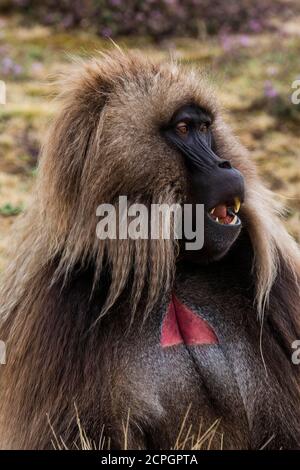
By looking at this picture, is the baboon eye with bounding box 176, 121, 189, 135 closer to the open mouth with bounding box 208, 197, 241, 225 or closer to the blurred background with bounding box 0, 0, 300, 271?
the open mouth with bounding box 208, 197, 241, 225

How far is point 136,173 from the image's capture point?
2.91 metres

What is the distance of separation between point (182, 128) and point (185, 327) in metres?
0.65

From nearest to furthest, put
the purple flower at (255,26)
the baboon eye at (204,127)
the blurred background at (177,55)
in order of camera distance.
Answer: the baboon eye at (204,127), the blurred background at (177,55), the purple flower at (255,26)

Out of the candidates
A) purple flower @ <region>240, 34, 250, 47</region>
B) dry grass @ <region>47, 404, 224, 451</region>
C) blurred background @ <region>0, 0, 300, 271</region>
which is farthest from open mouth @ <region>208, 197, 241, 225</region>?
purple flower @ <region>240, 34, 250, 47</region>

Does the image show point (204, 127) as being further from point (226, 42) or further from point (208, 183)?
point (226, 42)

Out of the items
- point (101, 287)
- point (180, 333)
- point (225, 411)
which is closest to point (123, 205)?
point (101, 287)

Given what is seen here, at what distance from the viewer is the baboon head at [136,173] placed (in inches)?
114

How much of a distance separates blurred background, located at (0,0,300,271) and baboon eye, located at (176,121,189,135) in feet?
7.64

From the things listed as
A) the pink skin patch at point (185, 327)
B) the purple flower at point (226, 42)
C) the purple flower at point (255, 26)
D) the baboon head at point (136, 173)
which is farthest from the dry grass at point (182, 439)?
the purple flower at point (255, 26)

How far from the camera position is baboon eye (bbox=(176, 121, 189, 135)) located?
3.08m

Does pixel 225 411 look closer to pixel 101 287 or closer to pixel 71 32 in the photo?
pixel 101 287

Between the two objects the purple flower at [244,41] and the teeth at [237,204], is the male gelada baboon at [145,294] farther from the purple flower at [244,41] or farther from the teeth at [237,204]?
the purple flower at [244,41]

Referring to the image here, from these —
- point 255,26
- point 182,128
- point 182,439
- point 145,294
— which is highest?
point 255,26

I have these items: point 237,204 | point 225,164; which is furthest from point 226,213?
point 225,164
